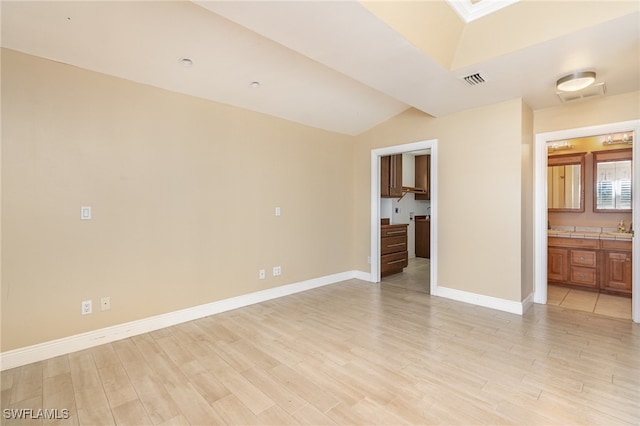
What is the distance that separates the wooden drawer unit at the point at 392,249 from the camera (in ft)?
16.7

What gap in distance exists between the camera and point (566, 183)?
4840mm

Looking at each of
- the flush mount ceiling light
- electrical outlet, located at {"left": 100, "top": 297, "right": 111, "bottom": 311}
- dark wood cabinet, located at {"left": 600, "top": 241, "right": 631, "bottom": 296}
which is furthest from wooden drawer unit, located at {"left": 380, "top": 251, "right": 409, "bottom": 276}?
electrical outlet, located at {"left": 100, "top": 297, "right": 111, "bottom": 311}

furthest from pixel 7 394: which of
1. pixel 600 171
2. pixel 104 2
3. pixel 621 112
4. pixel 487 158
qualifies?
pixel 600 171

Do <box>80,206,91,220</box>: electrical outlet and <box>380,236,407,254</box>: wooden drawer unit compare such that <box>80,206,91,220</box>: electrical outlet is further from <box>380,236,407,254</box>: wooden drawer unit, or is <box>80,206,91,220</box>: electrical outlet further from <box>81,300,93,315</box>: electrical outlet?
<box>380,236,407,254</box>: wooden drawer unit

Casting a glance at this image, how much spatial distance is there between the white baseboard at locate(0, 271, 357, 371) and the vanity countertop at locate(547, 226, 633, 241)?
4167mm

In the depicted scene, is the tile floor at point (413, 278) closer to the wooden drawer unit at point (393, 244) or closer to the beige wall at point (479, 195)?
the wooden drawer unit at point (393, 244)

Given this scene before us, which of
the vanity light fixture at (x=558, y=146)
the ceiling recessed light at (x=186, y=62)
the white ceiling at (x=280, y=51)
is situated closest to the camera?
the white ceiling at (x=280, y=51)

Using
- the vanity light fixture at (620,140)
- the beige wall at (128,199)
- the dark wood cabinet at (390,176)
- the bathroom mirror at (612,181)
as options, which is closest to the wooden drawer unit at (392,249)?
the dark wood cabinet at (390,176)

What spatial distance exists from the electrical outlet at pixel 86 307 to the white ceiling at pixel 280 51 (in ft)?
Result: 6.80

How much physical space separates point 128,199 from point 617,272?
609cm

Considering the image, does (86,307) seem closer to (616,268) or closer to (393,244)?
(393,244)

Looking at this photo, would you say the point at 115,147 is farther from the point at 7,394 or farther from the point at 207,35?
the point at 7,394

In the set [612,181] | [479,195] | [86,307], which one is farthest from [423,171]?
[86,307]

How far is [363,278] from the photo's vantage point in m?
5.04
